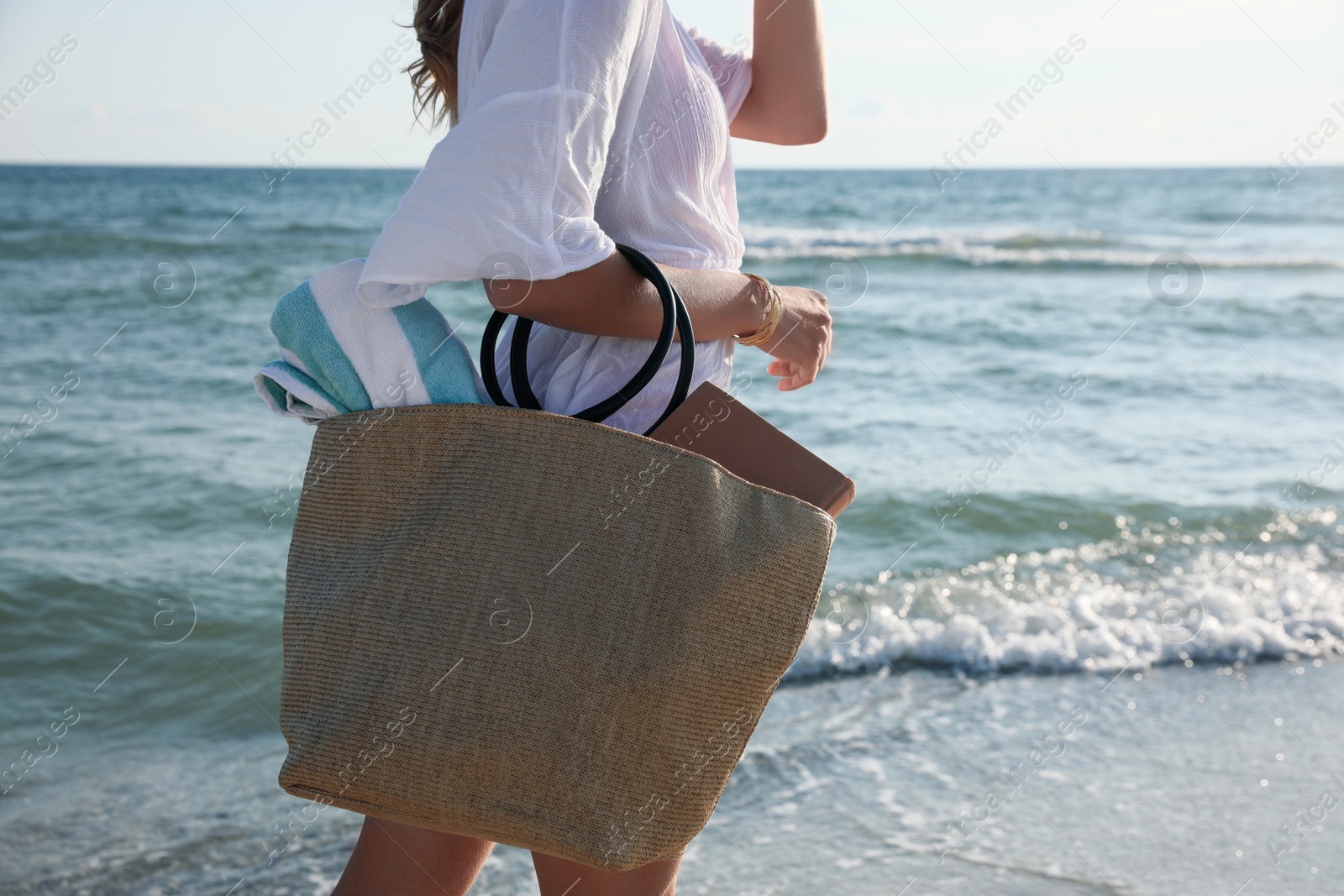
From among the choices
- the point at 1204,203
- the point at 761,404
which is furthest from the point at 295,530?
the point at 1204,203

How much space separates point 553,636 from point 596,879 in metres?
0.34

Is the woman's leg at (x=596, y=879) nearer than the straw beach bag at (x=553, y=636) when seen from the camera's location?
No

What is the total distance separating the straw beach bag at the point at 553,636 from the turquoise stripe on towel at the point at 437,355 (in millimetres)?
41

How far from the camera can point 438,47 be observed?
3.96ft

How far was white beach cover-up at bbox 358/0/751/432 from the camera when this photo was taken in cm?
92

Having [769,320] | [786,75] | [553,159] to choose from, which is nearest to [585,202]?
[553,159]

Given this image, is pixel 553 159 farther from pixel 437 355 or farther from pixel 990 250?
pixel 990 250

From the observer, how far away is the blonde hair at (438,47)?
46.0 inches

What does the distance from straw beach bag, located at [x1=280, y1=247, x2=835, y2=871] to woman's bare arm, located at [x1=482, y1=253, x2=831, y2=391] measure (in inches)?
1.3

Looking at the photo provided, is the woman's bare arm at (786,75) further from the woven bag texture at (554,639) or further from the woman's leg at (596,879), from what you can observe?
the woman's leg at (596,879)

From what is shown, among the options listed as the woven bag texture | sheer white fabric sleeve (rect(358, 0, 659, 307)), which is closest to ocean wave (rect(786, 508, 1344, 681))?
the woven bag texture

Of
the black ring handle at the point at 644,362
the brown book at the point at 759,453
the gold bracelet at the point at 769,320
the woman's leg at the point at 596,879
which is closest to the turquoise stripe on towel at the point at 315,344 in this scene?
the black ring handle at the point at 644,362

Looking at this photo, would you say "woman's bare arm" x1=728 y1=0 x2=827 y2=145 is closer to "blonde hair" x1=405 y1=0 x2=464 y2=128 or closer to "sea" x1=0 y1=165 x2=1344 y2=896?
"blonde hair" x1=405 y1=0 x2=464 y2=128

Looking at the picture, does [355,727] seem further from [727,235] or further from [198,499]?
[198,499]
